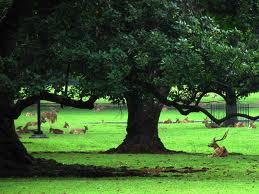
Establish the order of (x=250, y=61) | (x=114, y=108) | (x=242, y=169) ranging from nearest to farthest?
(x=250, y=61) → (x=242, y=169) → (x=114, y=108)

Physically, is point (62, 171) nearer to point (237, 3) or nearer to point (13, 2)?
point (13, 2)

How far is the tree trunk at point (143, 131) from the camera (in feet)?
103

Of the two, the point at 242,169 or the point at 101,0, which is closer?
the point at 101,0

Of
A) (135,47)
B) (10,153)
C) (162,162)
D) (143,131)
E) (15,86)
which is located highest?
(135,47)

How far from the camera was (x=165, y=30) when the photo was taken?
1997cm

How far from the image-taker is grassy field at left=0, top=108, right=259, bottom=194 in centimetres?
1817

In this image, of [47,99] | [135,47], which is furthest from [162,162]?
[135,47]

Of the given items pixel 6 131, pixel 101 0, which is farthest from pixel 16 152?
pixel 101 0

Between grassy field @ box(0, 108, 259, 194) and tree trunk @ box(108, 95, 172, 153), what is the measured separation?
4.43ft

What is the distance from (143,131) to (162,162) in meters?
5.27

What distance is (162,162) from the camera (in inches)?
1037

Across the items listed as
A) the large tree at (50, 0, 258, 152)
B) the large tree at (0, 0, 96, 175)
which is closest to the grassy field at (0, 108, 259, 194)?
the large tree at (0, 0, 96, 175)

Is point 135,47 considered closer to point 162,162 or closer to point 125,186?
point 125,186

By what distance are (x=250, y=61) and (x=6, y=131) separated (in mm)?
6707
